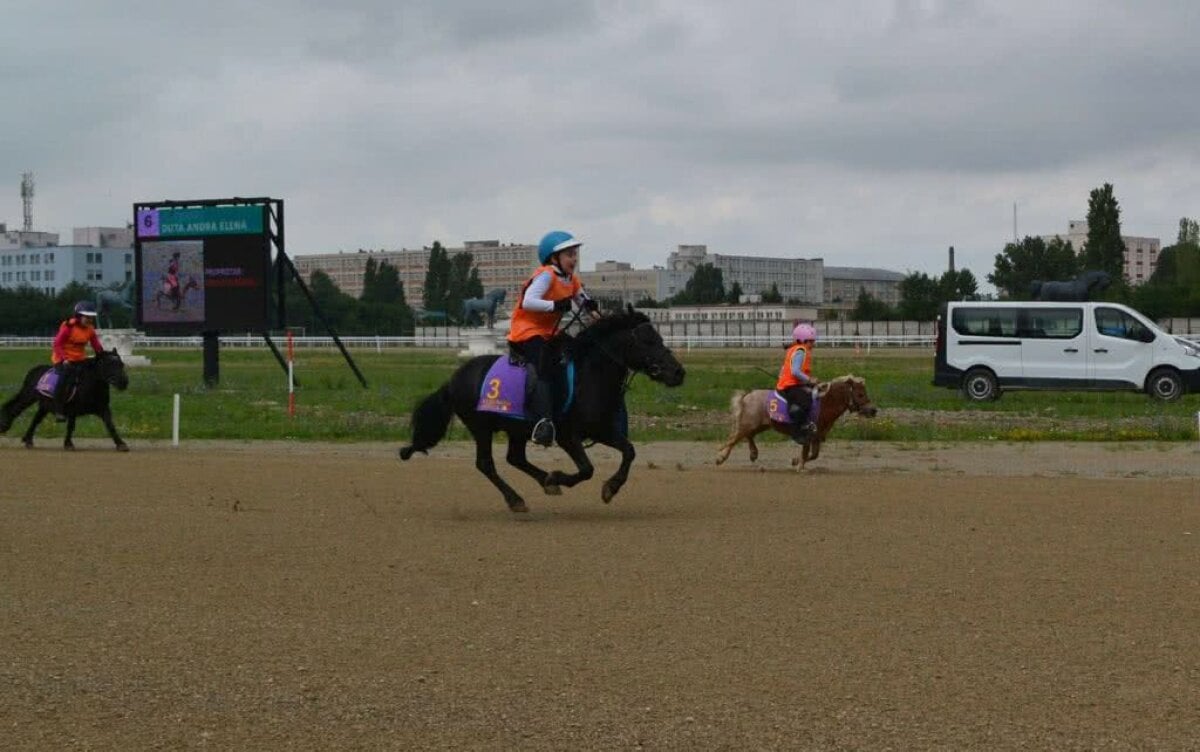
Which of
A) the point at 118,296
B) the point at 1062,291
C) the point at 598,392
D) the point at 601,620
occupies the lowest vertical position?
the point at 601,620

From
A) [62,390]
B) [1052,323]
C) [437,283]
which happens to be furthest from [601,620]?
[437,283]

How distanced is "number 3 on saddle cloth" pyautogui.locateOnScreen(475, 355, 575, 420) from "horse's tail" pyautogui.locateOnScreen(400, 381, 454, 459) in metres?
0.57

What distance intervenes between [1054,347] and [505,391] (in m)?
22.4

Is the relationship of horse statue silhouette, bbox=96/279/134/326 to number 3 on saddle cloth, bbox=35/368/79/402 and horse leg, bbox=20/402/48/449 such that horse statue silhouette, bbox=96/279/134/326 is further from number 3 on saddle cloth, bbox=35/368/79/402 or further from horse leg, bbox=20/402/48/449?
number 3 on saddle cloth, bbox=35/368/79/402

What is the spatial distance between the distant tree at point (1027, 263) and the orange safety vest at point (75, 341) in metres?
89.2

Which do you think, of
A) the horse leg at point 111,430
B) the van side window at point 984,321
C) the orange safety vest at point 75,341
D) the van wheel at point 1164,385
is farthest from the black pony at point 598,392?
the van wheel at point 1164,385

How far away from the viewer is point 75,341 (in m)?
22.5

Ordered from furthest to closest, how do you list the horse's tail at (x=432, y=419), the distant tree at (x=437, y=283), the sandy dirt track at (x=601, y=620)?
the distant tree at (x=437, y=283) < the horse's tail at (x=432, y=419) < the sandy dirt track at (x=601, y=620)

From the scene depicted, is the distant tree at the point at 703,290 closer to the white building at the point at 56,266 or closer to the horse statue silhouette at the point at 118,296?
the white building at the point at 56,266

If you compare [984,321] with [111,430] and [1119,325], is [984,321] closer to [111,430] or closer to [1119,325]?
[1119,325]

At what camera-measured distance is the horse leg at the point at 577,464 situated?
13.8 meters

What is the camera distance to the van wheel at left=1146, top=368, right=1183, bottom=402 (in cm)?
3291

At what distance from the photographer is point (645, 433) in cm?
2555

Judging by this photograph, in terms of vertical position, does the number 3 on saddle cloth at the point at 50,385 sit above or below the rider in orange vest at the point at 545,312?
below
